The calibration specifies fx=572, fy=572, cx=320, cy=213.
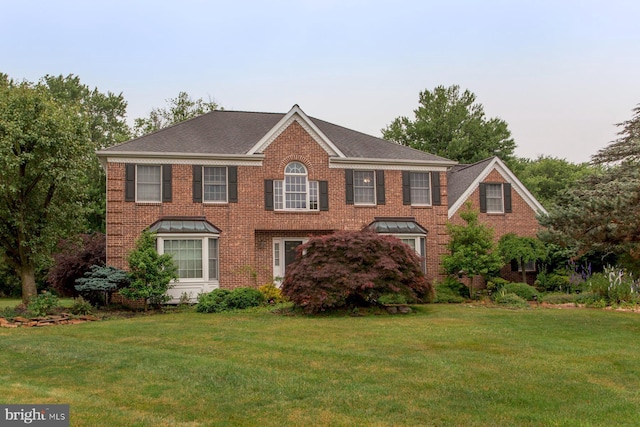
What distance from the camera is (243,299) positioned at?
750 inches

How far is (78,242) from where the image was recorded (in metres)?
21.0

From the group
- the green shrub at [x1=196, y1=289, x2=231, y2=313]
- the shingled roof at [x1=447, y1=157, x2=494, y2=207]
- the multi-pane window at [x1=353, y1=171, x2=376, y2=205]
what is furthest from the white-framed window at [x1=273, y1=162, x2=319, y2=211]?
the shingled roof at [x1=447, y1=157, x2=494, y2=207]

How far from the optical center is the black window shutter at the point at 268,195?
22.6 meters

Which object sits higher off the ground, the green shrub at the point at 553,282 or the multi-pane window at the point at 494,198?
the multi-pane window at the point at 494,198

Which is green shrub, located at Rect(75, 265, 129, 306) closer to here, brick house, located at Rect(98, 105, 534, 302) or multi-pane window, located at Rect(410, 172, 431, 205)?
brick house, located at Rect(98, 105, 534, 302)

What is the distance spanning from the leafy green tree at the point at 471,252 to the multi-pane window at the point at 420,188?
8.05 ft

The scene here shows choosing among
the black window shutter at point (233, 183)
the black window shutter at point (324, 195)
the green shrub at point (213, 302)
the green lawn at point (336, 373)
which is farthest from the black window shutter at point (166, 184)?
the green lawn at point (336, 373)

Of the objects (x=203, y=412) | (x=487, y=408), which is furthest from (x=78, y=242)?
(x=487, y=408)

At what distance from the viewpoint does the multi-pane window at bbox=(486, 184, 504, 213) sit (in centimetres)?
2577

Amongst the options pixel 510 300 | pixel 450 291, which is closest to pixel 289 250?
pixel 450 291

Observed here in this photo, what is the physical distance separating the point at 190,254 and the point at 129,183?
3.49m

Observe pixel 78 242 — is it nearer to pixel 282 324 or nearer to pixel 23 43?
pixel 23 43

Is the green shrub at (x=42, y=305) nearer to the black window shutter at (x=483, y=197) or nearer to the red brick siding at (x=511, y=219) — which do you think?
the red brick siding at (x=511, y=219)

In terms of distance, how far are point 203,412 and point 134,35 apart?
1228cm
